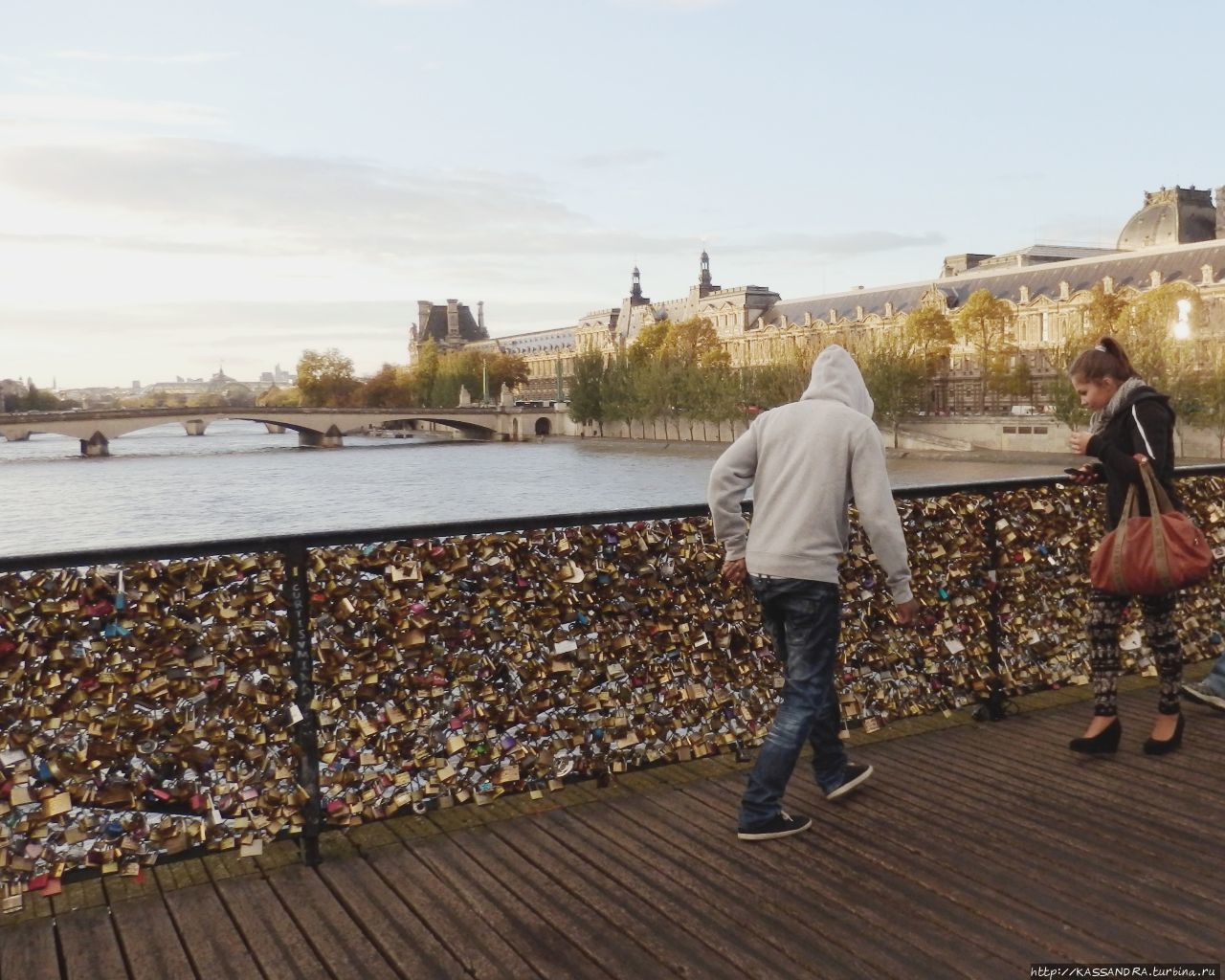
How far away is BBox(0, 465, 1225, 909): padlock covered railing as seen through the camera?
4.19 metres

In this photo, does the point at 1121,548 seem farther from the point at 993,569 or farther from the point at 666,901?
the point at 666,901

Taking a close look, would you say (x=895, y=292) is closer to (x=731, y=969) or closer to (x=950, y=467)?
(x=950, y=467)

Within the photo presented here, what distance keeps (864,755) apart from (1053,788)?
2.79ft

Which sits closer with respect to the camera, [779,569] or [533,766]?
[779,569]

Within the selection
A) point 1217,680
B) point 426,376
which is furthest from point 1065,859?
point 426,376

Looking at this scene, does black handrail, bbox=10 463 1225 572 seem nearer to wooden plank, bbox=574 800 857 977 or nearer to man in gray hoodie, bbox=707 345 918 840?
man in gray hoodie, bbox=707 345 918 840

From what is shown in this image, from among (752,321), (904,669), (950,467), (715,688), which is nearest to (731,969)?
(715,688)

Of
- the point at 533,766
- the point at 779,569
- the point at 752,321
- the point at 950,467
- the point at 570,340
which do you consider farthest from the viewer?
the point at 570,340

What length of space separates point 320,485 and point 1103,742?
55400 mm

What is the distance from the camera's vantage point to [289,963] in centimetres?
368

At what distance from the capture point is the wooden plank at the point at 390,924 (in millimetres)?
3641

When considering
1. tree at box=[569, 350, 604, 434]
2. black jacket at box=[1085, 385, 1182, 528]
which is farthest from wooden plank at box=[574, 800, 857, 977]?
tree at box=[569, 350, 604, 434]

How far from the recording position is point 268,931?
391 cm

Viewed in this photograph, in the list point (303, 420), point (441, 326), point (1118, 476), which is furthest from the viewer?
point (441, 326)
